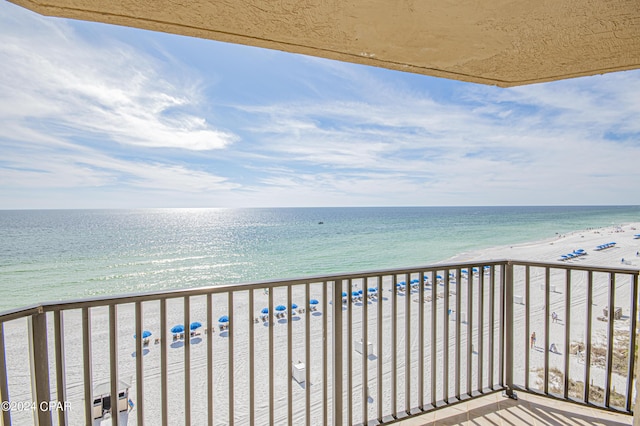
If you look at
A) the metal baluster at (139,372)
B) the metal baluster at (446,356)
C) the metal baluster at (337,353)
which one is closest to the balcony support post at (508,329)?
the metal baluster at (446,356)

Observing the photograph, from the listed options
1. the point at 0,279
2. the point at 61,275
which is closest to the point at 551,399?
the point at 61,275

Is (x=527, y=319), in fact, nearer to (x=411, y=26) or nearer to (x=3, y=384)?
(x=411, y=26)

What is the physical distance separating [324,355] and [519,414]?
1.39m

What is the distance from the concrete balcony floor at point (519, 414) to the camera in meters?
1.81

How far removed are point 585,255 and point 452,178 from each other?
1869 cm

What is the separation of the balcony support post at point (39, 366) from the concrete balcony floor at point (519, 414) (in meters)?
1.82

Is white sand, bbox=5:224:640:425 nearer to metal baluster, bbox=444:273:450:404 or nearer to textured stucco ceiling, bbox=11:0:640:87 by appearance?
metal baluster, bbox=444:273:450:404

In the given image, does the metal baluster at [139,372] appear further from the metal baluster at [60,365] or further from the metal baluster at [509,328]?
the metal baluster at [509,328]

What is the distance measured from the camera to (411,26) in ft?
3.46

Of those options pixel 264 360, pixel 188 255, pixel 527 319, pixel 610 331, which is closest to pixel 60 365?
pixel 527 319

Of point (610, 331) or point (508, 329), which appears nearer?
point (610, 331)

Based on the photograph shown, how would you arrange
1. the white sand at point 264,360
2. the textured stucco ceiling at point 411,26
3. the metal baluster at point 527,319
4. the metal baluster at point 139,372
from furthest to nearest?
the white sand at point 264,360, the metal baluster at point 527,319, the metal baluster at point 139,372, the textured stucco ceiling at point 411,26

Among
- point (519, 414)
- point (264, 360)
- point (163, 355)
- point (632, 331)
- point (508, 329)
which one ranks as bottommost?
point (264, 360)

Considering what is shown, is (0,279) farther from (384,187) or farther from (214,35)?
(384,187)
